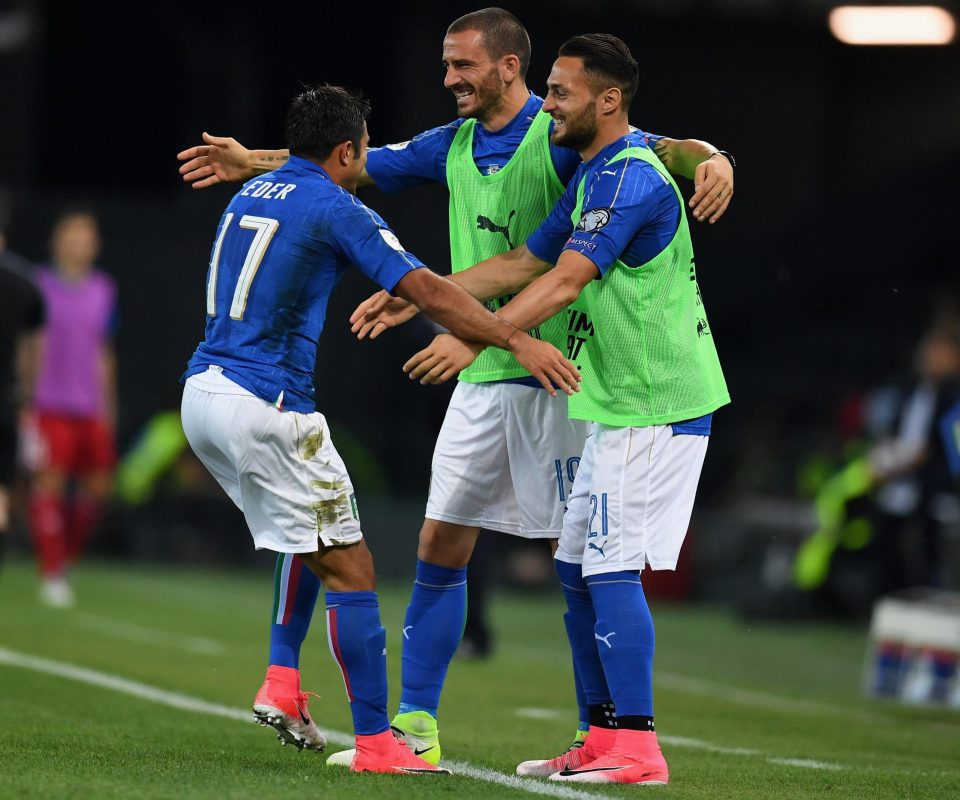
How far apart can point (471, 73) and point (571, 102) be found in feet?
2.07

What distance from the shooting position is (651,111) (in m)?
23.3

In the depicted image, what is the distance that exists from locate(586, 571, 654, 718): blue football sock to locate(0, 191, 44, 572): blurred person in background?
423 centimetres

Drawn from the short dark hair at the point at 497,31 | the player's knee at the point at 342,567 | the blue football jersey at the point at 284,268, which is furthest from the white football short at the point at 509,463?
the short dark hair at the point at 497,31

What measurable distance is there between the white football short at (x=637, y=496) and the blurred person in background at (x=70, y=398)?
7312 millimetres

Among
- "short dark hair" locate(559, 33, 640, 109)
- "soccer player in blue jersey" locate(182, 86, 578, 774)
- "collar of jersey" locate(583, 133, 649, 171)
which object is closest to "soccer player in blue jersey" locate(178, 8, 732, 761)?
"collar of jersey" locate(583, 133, 649, 171)

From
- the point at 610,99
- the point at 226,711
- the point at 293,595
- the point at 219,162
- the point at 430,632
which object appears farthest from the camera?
the point at 226,711

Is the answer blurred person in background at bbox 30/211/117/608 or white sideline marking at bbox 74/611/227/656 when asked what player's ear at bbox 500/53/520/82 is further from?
blurred person in background at bbox 30/211/117/608

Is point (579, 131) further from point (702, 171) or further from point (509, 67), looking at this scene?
point (509, 67)

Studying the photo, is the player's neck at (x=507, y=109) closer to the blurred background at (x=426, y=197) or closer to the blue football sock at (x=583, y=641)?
the blue football sock at (x=583, y=641)

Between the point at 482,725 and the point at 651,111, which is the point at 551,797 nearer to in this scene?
the point at 482,725

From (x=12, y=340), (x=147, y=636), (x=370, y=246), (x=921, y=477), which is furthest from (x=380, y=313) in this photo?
(x=921, y=477)

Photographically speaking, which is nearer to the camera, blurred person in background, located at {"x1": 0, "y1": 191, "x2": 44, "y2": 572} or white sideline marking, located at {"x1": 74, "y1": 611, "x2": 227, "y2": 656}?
blurred person in background, located at {"x1": 0, "y1": 191, "x2": 44, "y2": 572}

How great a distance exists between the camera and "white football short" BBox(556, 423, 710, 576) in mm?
5207

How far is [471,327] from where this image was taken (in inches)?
196
